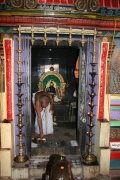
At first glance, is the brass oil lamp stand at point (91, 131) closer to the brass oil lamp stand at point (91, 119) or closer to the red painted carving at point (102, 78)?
the brass oil lamp stand at point (91, 119)

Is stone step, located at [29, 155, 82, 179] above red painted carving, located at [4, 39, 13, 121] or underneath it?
underneath

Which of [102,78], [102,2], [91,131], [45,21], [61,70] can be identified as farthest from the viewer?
[61,70]

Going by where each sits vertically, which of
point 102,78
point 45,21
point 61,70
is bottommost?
point 102,78

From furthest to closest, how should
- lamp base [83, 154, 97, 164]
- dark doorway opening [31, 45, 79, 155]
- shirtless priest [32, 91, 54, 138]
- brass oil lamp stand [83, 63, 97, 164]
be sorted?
dark doorway opening [31, 45, 79, 155] → shirtless priest [32, 91, 54, 138] → lamp base [83, 154, 97, 164] → brass oil lamp stand [83, 63, 97, 164]

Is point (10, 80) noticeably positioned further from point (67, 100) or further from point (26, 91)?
point (67, 100)


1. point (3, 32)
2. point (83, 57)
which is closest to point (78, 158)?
point (83, 57)

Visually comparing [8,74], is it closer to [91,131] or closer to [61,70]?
[91,131]

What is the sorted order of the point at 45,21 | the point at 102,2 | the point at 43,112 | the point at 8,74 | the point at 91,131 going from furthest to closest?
the point at 43,112, the point at 91,131, the point at 8,74, the point at 102,2, the point at 45,21

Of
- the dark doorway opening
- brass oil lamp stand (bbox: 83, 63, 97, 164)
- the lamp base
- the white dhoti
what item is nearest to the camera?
brass oil lamp stand (bbox: 83, 63, 97, 164)

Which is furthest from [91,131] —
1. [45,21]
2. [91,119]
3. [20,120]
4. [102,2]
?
[102,2]

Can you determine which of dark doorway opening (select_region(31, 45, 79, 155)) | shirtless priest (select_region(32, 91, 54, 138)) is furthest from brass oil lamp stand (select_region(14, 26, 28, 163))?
dark doorway opening (select_region(31, 45, 79, 155))

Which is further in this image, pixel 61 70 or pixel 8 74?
pixel 61 70

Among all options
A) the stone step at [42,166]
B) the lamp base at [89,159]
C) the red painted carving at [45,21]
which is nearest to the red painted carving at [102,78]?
the red painted carving at [45,21]

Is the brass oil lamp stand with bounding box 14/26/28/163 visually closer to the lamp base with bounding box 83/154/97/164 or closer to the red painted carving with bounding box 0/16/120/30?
the red painted carving with bounding box 0/16/120/30
